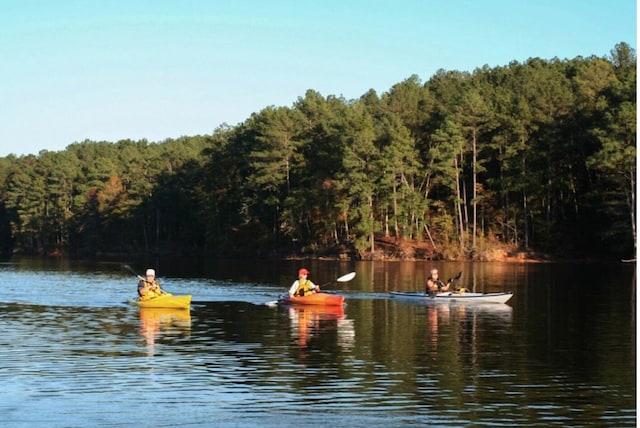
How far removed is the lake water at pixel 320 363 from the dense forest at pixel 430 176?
37648 millimetres

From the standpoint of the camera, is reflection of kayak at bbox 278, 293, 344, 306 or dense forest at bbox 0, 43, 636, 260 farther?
dense forest at bbox 0, 43, 636, 260

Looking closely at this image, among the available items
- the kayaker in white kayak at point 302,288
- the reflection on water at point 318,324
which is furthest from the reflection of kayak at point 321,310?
the kayaker in white kayak at point 302,288

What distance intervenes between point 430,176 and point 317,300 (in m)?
52.5

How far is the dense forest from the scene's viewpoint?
74.2 m

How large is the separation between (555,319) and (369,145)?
53.4m

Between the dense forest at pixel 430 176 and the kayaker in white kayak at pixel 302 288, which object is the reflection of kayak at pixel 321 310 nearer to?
the kayaker in white kayak at pixel 302 288

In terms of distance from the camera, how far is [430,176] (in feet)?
278

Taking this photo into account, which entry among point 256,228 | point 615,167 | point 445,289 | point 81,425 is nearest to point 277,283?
point 445,289

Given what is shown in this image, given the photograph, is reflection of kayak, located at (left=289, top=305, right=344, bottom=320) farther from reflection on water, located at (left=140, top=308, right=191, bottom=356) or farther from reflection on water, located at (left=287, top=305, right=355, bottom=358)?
reflection on water, located at (left=140, top=308, right=191, bottom=356)

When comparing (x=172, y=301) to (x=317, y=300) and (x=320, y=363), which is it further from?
(x=320, y=363)

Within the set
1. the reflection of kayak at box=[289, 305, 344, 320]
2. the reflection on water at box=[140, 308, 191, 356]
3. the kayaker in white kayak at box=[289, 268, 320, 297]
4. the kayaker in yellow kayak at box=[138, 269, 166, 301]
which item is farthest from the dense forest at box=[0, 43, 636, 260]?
the reflection on water at box=[140, 308, 191, 356]

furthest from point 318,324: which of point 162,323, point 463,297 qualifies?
point 463,297

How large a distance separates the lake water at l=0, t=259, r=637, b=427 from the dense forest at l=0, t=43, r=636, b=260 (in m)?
37.6

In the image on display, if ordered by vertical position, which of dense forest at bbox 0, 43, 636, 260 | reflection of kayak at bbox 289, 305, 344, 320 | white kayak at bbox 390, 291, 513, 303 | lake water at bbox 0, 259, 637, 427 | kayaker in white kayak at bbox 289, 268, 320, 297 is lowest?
lake water at bbox 0, 259, 637, 427
